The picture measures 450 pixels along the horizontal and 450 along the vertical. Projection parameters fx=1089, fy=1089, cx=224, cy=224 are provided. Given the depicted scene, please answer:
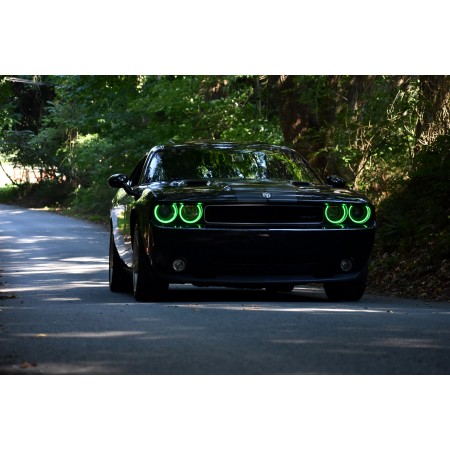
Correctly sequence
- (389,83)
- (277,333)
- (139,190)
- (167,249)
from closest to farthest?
1. (277,333)
2. (167,249)
3. (139,190)
4. (389,83)

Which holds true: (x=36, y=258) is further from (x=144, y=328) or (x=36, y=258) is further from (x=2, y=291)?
(x=144, y=328)

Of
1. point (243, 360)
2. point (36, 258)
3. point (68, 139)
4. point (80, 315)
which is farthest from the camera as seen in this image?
point (68, 139)

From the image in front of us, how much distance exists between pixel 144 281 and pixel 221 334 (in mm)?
3148

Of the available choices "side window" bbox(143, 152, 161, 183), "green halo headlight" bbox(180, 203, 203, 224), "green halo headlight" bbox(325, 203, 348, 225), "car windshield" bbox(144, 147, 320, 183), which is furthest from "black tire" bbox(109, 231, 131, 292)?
"green halo headlight" bbox(325, 203, 348, 225)

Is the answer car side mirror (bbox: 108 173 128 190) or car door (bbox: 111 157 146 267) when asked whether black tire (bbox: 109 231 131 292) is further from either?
car side mirror (bbox: 108 173 128 190)

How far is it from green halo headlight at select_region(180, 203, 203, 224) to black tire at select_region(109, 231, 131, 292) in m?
2.60

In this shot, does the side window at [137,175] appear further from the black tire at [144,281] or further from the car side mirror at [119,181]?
the black tire at [144,281]

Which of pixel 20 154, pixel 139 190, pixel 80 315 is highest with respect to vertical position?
pixel 139 190

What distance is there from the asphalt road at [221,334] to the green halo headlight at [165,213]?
2.69ft

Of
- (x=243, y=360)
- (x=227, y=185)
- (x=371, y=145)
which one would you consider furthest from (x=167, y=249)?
(x=371, y=145)

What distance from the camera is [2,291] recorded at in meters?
14.1

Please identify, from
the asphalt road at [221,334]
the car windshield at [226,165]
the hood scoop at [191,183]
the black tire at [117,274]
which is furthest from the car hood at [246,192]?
the black tire at [117,274]

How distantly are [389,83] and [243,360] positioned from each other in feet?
50.5

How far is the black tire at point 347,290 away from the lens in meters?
11.1
